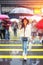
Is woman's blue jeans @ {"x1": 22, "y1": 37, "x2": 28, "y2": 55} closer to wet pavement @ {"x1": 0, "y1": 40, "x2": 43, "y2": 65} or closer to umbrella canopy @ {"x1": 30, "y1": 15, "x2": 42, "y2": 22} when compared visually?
wet pavement @ {"x1": 0, "y1": 40, "x2": 43, "y2": 65}

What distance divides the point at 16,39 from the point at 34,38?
61 cm

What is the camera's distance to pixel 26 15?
21.4 ft

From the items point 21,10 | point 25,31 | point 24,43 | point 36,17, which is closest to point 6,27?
point 25,31

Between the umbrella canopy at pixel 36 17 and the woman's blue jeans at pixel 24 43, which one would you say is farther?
the umbrella canopy at pixel 36 17

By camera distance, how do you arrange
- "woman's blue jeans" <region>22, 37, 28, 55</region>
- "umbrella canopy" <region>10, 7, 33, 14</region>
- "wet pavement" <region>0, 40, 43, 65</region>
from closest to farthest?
"wet pavement" <region>0, 40, 43, 65</region>
"woman's blue jeans" <region>22, 37, 28, 55</region>
"umbrella canopy" <region>10, 7, 33, 14</region>

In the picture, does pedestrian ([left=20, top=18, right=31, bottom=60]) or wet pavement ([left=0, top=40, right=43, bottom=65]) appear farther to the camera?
pedestrian ([left=20, top=18, right=31, bottom=60])

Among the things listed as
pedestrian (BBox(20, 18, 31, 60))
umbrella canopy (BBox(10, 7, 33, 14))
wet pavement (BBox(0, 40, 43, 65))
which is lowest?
wet pavement (BBox(0, 40, 43, 65))

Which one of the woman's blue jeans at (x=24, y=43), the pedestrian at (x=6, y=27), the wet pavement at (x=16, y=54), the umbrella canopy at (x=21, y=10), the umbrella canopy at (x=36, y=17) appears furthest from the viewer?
the pedestrian at (x=6, y=27)

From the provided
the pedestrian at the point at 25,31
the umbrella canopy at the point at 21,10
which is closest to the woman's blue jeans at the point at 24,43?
the pedestrian at the point at 25,31

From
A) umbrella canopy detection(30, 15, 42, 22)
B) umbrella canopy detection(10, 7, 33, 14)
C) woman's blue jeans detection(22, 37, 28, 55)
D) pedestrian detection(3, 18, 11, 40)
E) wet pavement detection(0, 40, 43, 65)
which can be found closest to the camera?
wet pavement detection(0, 40, 43, 65)

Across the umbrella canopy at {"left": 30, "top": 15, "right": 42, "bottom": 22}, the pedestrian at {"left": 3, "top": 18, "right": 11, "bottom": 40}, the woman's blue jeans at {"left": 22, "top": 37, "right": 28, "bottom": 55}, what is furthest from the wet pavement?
the umbrella canopy at {"left": 30, "top": 15, "right": 42, "bottom": 22}

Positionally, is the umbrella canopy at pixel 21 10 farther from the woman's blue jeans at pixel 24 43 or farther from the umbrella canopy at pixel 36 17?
the woman's blue jeans at pixel 24 43

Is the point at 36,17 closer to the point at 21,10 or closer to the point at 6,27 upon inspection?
the point at 21,10

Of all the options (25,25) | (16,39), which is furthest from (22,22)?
(16,39)
